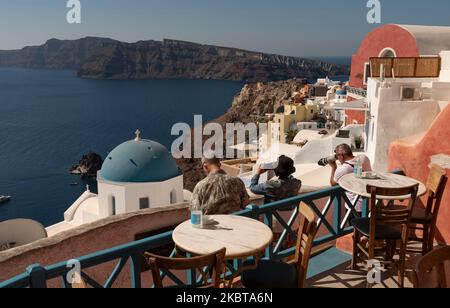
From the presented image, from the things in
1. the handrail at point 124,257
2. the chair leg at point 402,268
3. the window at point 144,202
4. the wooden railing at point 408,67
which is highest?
the wooden railing at point 408,67

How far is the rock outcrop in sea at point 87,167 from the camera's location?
67.1 metres

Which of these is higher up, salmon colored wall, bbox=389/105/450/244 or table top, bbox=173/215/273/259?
salmon colored wall, bbox=389/105/450/244

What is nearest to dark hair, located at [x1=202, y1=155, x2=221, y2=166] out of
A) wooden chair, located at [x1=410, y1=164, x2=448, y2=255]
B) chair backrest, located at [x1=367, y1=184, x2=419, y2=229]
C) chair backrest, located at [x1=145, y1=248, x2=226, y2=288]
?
chair backrest, located at [x1=367, y1=184, x2=419, y2=229]

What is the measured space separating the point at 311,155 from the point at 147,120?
96312 mm

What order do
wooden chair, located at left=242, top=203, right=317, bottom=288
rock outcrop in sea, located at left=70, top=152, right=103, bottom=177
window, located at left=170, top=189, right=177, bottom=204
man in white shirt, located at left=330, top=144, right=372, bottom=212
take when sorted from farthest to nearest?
rock outcrop in sea, located at left=70, top=152, right=103, bottom=177 < window, located at left=170, top=189, right=177, bottom=204 < man in white shirt, located at left=330, top=144, right=372, bottom=212 < wooden chair, located at left=242, top=203, right=317, bottom=288

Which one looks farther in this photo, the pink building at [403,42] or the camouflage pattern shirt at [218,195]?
the pink building at [403,42]

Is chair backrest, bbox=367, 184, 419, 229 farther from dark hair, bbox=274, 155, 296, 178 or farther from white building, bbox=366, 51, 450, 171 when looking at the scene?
white building, bbox=366, 51, 450, 171

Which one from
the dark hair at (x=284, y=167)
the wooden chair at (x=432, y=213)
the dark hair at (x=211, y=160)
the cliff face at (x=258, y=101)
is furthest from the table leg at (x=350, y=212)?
the cliff face at (x=258, y=101)

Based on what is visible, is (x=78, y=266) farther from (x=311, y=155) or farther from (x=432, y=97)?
(x=311, y=155)

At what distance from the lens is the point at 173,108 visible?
13788cm

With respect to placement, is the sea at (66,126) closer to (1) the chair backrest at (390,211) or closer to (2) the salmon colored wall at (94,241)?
(2) the salmon colored wall at (94,241)

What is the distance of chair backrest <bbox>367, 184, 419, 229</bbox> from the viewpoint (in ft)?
14.0

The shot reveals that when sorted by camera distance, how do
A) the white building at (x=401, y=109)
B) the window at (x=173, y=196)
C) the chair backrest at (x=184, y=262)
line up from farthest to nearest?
the window at (x=173, y=196) → the white building at (x=401, y=109) → the chair backrest at (x=184, y=262)

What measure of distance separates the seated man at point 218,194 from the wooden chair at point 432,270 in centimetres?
216
